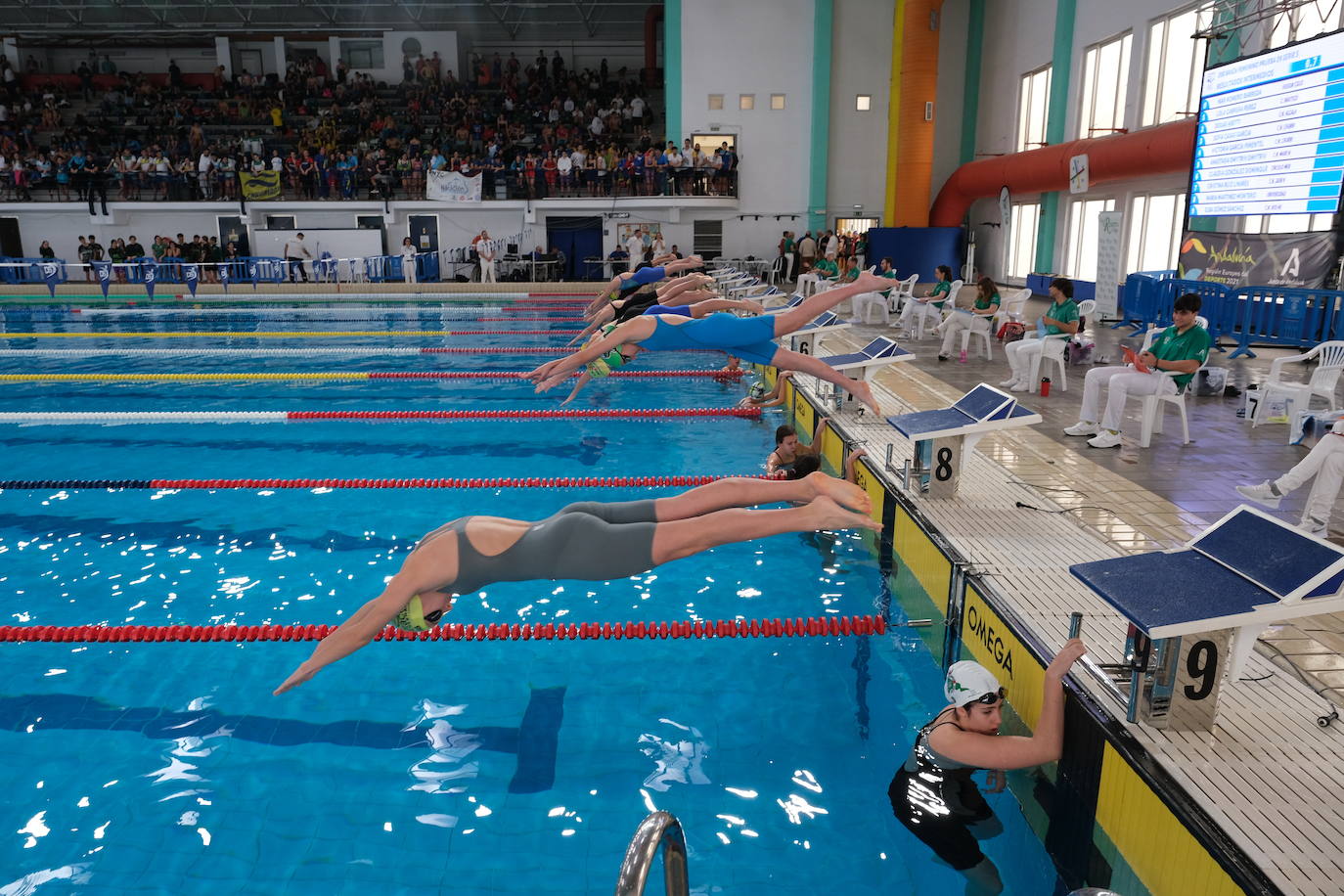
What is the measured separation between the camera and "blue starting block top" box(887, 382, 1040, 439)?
14.7 ft

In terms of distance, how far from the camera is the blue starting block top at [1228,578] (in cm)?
221

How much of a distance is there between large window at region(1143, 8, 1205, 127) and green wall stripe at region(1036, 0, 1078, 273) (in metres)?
2.61

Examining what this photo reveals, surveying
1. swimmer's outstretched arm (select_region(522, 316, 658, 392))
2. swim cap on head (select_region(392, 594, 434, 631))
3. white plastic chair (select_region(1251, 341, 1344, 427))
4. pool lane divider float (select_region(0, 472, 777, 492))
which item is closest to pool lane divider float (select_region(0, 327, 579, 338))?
pool lane divider float (select_region(0, 472, 777, 492))

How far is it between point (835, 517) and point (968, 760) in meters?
0.80

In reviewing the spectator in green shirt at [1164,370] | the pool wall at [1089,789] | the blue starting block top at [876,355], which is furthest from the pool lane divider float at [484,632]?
the blue starting block top at [876,355]

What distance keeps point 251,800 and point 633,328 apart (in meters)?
2.85

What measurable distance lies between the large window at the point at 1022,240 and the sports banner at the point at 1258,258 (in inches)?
301

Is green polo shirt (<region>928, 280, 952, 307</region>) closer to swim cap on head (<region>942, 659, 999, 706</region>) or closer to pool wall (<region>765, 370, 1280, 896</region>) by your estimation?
Answer: pool wall (<region>765, 370, 1280, 896</region>)

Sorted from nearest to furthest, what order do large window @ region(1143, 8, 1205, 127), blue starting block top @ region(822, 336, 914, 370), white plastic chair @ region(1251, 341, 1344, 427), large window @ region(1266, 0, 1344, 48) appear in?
white plastic chair @ region(1251, 341, 1344, 427) < blue starting block top @ region(822, 336, 914, 370) < large window @ region(1266, 0, 1344, 48) < large window @ region(1143, 8, 1205, 127)

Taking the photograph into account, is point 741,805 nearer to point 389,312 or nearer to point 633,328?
point 633,328

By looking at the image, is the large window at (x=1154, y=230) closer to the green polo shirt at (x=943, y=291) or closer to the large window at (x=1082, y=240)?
the large window at (x=1082, y=240)

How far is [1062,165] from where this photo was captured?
15.1 m

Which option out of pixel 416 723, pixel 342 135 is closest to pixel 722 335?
pixel 416 723

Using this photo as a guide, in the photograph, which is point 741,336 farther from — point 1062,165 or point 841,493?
point 1062,165
